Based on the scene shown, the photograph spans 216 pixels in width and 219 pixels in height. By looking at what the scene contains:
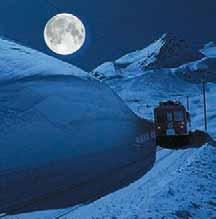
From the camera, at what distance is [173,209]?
10.4 m

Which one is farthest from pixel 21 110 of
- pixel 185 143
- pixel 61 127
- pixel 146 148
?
pixel 185 143

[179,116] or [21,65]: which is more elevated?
[21,65]

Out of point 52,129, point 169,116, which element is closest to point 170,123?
point 169,116

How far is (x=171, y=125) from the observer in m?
30.5

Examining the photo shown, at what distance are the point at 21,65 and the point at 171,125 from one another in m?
12.6

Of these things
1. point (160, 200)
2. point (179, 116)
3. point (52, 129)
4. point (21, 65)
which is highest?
point (21, 65)

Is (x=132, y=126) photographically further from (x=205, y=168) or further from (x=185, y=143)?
(x=205, y=168)

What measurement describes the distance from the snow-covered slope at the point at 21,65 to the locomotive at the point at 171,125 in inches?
396

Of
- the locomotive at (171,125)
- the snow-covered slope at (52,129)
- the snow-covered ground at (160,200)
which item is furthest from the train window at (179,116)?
the snow-covered ground at (160,200)

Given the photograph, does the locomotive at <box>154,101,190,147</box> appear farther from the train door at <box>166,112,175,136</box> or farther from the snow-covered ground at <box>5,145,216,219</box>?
the snow-covered ground at <box>5,145,216,219</box>

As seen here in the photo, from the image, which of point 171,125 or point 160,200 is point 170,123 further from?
point 160,200

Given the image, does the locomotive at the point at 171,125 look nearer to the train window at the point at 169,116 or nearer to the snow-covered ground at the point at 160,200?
the train window at the point at 169,116

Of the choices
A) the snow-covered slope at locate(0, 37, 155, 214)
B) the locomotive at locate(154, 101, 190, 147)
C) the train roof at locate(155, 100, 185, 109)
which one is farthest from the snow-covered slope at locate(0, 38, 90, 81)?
the locomotive at locate(154, 101, 190, 147)

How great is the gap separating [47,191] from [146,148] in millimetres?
15757
